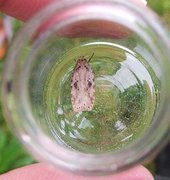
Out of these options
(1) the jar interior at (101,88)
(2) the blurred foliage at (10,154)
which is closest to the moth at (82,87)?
(1) the jar interior at (101,88)

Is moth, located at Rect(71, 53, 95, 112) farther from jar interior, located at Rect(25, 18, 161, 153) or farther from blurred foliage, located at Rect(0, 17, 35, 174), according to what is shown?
blurred foliage, located at Rect(0, 17, 35, 174)

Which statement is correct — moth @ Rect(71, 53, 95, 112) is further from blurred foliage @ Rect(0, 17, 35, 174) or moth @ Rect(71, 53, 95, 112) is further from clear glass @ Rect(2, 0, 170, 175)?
blurred foliage @ Rect(0, 17, 35, 174)

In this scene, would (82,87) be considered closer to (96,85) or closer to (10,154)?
(96,85)

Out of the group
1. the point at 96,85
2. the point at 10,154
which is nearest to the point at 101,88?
the point at 96,85

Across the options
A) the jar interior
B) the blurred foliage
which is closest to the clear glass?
the jar interior

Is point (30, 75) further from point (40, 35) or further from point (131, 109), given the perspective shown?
point (131, 109)

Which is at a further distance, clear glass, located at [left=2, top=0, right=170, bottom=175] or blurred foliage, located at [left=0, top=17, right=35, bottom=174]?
blurred foliage, located at [left=0, top=17, right=35, bottom=174]

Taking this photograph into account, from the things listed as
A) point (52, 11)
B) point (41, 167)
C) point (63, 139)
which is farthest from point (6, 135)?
point (52, 11)
